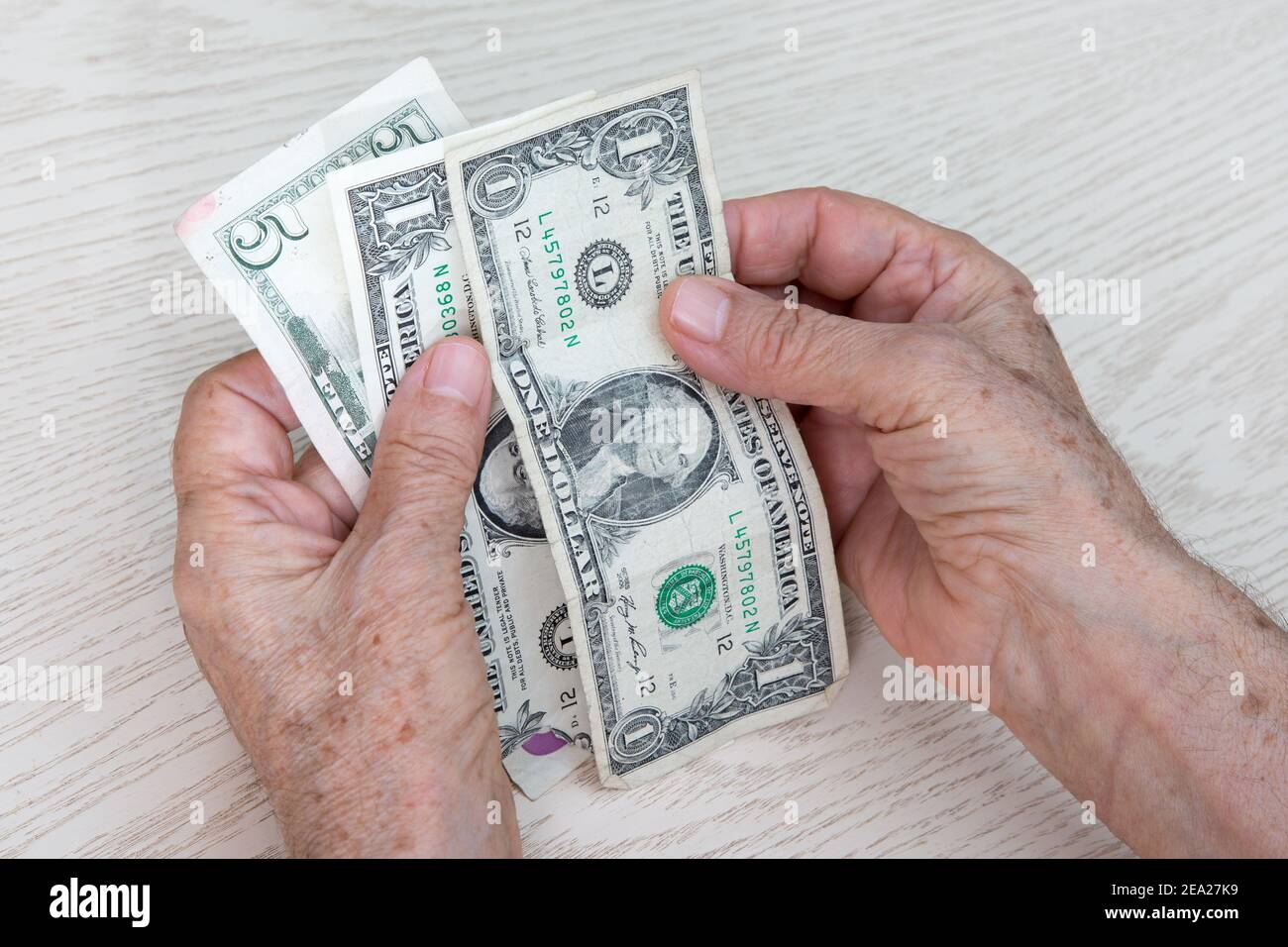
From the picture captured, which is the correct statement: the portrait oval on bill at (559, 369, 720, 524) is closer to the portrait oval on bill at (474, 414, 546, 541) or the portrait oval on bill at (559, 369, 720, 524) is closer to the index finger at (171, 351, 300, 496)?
the portrait oval on bill at (474, 414, 546, 541)

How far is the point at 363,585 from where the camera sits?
85 centimetres

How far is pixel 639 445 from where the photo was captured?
0.97 meters

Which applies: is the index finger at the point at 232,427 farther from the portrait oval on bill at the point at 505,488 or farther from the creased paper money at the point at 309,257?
the portrait oval on bill at the point at 505,488

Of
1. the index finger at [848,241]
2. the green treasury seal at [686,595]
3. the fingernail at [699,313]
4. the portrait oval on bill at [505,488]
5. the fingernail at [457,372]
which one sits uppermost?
the index finger at [848,241]

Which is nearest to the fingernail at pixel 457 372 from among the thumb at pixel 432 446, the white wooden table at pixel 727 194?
the thumb at pixel 432 446

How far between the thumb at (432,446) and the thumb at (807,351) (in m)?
0.19

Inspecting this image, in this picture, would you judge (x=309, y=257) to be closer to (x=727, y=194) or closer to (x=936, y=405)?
(x=727, y=194)

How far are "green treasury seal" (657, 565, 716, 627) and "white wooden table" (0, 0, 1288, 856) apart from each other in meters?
0.17

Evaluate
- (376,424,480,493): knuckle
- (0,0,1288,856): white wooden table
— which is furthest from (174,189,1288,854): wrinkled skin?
(0,0,1288,856): white wooden table

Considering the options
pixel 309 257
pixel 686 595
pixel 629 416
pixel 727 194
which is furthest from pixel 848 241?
pixel 309 257

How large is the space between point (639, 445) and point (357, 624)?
12.1 inches

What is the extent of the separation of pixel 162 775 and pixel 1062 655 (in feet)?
2.83

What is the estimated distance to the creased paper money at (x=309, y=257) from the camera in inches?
37.6

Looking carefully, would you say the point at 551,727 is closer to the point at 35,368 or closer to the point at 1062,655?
the point at 1062,655
